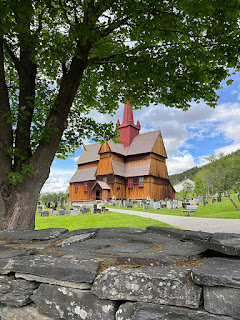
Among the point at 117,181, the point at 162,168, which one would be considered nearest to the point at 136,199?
the point at 117,181

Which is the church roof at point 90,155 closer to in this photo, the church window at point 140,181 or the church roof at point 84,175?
the church roof at point 84,175

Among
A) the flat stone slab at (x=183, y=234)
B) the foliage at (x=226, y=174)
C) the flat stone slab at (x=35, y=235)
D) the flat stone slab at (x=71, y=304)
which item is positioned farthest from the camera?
the foliage at (x=226, y=174)

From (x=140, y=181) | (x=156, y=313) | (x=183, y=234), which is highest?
(x=140, y=181)

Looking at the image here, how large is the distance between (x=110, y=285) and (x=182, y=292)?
0.70m

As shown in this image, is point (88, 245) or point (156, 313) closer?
point (156, 313)

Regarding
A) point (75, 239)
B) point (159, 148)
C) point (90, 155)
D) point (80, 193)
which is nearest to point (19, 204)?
point (75, 239)

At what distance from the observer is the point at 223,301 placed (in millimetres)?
2023

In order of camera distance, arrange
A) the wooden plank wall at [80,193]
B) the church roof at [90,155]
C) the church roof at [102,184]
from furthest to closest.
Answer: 1. the church roof at [90,155]
2. the wooden plank wall at [80,193]
3. the church roof at [102,184]

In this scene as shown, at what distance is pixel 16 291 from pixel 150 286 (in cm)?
174

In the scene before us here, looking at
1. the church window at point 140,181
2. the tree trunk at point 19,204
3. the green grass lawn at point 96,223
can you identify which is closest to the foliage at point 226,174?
the green grass lawn at point 96,223

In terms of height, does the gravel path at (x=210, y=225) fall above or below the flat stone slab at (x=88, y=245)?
below

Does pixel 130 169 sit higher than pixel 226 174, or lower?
higher

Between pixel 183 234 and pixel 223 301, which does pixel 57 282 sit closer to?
pixel 223 301

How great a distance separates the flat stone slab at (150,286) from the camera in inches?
84.9
